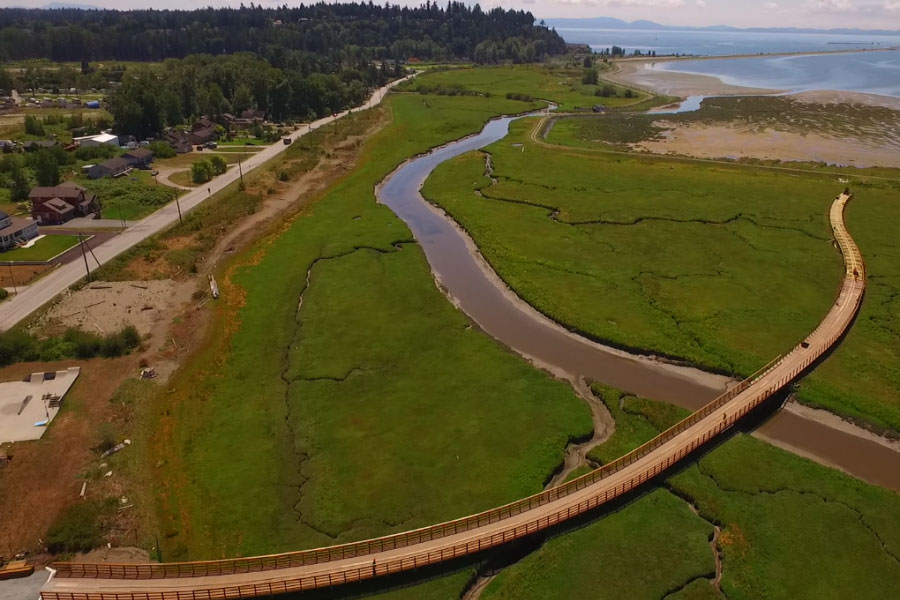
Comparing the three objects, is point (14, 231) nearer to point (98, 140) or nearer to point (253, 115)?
point (98, 140)

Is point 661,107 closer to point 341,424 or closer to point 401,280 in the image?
point 401,280

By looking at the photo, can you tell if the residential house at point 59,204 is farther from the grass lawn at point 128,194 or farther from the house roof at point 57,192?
the grass lawn at point 128,194

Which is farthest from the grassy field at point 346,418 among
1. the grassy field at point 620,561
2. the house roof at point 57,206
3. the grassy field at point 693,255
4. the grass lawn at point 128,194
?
the house roof at point 57,206

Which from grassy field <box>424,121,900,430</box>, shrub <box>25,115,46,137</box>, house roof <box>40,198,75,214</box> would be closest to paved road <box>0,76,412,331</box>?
house roof <box>40,198,75,214</box>

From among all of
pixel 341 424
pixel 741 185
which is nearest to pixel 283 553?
pixel 341 424

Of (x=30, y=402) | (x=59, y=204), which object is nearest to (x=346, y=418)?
(x=30, y=402)

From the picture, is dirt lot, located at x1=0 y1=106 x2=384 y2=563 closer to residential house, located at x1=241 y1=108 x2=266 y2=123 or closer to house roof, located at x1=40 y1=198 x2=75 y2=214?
house roof, located at x1=40 y1=198 x2=75 y2=214

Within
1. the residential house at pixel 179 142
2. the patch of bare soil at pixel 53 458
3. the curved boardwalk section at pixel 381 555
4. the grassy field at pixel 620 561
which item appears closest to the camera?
the curved boardwalk section at pixel 381 555
